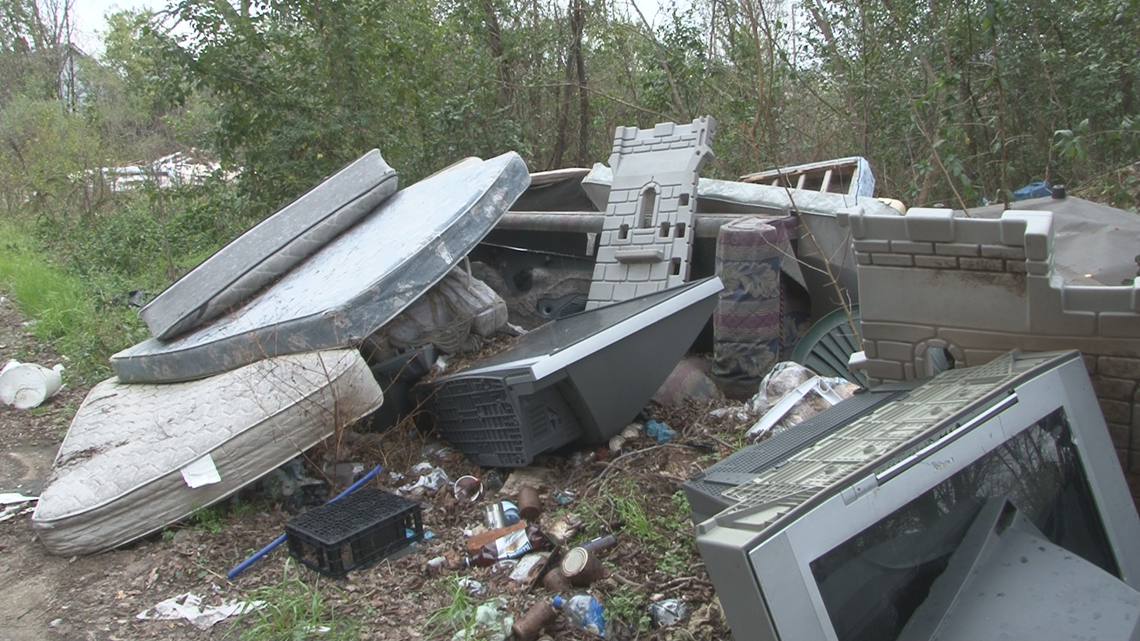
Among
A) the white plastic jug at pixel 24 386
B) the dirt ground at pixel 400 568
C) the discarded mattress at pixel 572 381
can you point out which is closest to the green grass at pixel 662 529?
the dirt ground at pixel 400 568

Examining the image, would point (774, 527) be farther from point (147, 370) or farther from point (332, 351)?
point (147, 370)

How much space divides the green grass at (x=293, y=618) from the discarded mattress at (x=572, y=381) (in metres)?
0.89

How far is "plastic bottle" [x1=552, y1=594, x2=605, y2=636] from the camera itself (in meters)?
2.38

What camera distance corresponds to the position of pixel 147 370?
384cm

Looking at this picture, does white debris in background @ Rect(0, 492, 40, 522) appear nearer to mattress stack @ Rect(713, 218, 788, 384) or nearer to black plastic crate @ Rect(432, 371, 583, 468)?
black plastic crate @ Rect(432, 371, 583, 468)

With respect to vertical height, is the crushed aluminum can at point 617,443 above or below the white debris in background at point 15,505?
below

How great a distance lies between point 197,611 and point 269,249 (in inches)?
80.9

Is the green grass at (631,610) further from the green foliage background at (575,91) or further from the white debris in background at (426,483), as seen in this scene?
the green foliage background at (575,91)

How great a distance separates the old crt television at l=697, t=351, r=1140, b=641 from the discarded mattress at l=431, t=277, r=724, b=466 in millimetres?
1347

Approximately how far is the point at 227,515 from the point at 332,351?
72 centimetres

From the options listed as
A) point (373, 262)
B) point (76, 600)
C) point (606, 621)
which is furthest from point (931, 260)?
point (76, 600)

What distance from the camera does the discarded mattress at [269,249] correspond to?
13.3 feet

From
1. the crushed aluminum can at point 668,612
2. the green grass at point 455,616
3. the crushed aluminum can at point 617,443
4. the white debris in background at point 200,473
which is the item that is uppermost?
the white debris in background at point 200,473

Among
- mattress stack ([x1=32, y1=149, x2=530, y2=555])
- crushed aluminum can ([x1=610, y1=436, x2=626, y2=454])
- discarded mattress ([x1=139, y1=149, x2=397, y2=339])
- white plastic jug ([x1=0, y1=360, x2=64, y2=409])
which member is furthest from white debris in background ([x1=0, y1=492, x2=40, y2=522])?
crushed aluminum can ([x1=610, y1=436, x2=626, y2=454])
